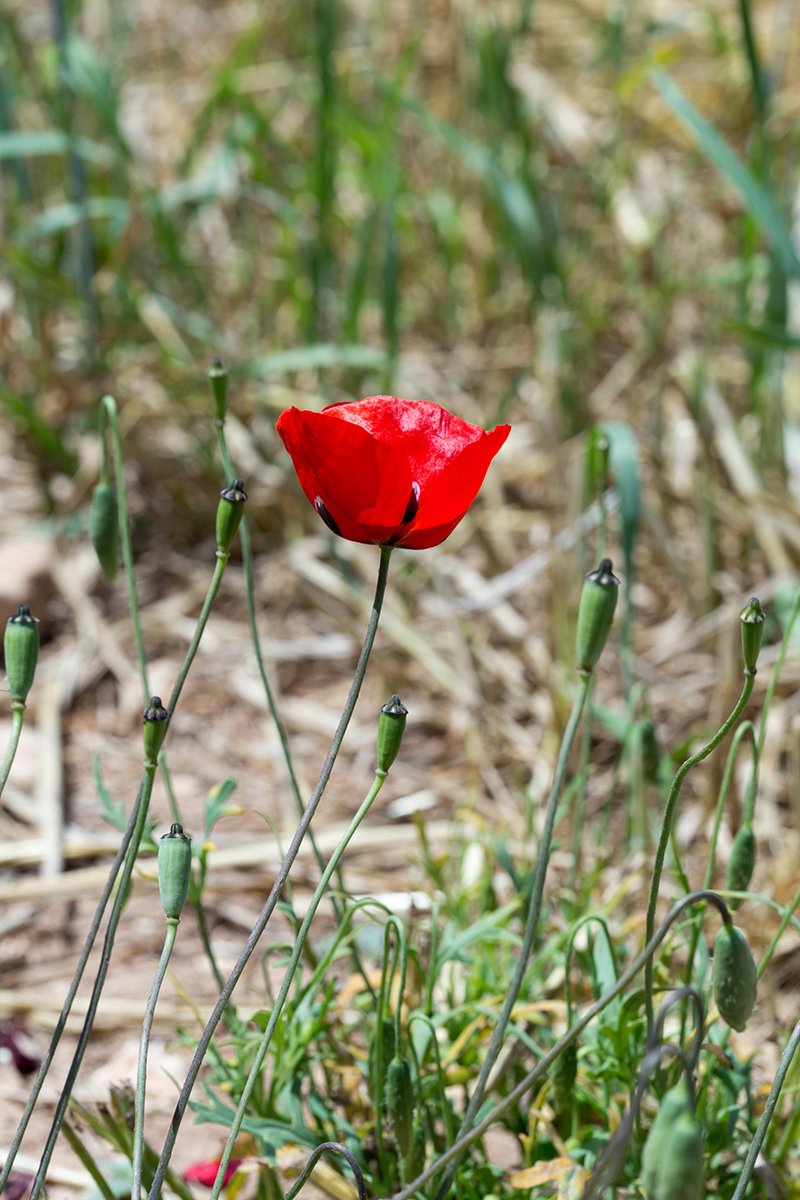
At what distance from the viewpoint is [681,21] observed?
104 inches

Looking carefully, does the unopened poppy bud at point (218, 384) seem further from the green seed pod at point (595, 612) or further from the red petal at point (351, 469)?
the green seed pod at point (595, 612)

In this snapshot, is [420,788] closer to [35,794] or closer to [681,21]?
[35,794]

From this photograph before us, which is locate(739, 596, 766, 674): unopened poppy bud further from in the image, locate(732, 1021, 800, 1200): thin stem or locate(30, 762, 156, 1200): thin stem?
locate(30, 762, 156, 1200): thin stem

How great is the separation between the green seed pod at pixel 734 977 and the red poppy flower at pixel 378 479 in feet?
0.90

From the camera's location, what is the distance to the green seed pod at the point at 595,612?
24.6 inches

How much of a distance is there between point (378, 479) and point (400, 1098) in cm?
38

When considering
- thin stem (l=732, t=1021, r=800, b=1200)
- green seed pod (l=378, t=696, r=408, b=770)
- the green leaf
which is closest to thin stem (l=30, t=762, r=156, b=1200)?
green seed pod (l=378, t=696, r=408, b=770)

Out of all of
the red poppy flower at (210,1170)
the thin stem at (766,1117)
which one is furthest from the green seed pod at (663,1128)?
the red poppy flower at (210,1170)

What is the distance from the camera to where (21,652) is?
2.28 feet

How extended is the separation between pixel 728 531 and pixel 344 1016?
1046 mm

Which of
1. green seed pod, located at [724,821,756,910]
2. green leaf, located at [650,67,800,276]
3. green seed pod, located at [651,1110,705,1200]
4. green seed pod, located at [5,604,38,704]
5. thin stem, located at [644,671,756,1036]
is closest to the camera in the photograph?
green seed pod, located at [651,1110,705,1200]

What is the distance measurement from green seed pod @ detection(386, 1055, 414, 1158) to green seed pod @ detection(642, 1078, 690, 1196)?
230 mm

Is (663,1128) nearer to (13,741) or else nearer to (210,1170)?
(13,741)

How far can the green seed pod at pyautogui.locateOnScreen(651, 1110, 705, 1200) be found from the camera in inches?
19.3
